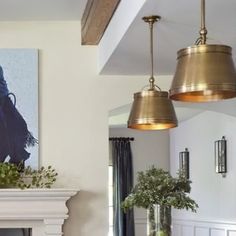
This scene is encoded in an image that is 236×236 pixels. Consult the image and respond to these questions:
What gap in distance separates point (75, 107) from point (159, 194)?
1.84 m

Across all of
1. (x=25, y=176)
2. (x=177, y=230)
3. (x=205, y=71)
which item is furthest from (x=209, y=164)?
(x=205, y=71)

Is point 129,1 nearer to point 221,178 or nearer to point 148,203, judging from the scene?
point 148,203

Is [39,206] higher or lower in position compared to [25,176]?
lower

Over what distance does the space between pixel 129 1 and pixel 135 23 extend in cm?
15

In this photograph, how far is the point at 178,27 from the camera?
11.9 feet

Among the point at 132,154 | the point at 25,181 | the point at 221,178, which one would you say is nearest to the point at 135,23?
the point at 25,181

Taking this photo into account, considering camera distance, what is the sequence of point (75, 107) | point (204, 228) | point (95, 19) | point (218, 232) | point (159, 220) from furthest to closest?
point (204, 228) → point (218, 232) → point (75, 107) → point (95, 19) → point (159, 220)

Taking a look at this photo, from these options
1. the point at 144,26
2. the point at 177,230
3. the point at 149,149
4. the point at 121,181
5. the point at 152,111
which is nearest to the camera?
the point at 152,111

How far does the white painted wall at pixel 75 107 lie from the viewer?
5039 mm

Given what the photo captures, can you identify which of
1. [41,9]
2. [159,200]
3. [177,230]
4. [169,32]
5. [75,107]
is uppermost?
[41,9]

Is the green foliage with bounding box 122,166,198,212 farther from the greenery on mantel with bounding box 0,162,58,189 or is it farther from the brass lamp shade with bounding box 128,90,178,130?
the greenery on mantel with bounding box 0,162,58,189

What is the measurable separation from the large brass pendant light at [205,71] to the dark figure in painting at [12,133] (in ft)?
9.78

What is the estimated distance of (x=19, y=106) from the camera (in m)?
5.05

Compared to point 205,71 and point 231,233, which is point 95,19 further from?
point 231,233
